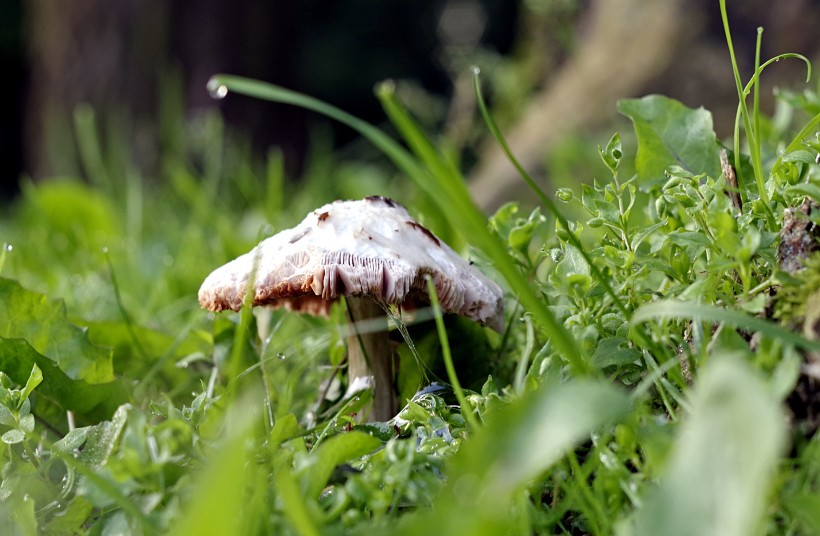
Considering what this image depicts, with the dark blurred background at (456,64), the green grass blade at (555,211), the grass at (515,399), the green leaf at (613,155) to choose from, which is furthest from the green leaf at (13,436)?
the dark blurred background at (456,64)

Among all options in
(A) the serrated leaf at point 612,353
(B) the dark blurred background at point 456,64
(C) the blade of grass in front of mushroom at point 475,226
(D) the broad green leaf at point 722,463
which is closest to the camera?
(D) the broad green leaf at point 722,463

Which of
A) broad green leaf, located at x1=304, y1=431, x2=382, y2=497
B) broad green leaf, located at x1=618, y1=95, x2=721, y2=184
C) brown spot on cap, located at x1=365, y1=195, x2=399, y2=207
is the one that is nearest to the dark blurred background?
broad green leaf, located at x1=618, y1=95, x2=721, y2=184

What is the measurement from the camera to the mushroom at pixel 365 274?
2.68ft

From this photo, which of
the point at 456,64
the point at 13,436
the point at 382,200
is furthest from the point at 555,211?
the point at 456,64

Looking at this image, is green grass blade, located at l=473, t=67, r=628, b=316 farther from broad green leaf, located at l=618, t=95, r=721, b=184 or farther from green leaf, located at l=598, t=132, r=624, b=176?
broad green leaf, located at l=618, t=95, r=721, b=184

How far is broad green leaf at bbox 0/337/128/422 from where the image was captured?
921 mm

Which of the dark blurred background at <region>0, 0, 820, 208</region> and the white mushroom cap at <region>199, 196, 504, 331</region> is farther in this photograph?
the dark blurred background at <region>0, 0, 820, 208</region>

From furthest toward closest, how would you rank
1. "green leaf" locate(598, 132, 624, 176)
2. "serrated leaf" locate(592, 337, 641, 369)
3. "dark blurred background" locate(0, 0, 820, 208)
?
"dark blurred background" locate(0, 0, 820, 208)
"green leaf" locate(598, 132, 624, 176)
"serrated leaf" locate(592, 337, 641, 369)

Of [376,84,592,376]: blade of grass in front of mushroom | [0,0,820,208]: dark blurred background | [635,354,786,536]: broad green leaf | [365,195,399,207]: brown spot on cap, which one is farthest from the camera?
[0,0,820,208]: dark blurred background

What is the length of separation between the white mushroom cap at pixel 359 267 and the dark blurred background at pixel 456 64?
131 centimetres

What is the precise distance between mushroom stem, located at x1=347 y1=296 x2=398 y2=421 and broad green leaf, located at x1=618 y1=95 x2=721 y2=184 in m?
0.37

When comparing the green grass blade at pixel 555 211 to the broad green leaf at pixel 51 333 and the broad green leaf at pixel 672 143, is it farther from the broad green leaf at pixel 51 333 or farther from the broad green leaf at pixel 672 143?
the broad green leaf at pixel 51 333

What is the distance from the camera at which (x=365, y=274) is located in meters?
0.81

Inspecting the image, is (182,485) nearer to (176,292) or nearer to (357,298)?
(357,298)
